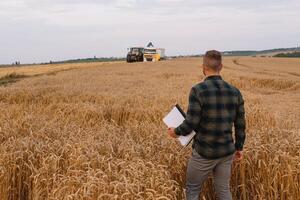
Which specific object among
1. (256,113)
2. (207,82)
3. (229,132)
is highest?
(207,82)

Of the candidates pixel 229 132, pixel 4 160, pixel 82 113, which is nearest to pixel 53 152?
pixel 4 160

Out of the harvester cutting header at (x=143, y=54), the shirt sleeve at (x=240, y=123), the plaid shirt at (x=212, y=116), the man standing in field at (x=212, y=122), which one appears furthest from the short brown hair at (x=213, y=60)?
the harvester cutting header at (x=143, y=54)

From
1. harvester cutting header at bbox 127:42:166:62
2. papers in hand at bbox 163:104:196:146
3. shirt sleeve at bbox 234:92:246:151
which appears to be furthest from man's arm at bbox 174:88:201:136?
harvester cutting header at bbox 127:42:166:62

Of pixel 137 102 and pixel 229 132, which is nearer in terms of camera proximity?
pixel 229 132

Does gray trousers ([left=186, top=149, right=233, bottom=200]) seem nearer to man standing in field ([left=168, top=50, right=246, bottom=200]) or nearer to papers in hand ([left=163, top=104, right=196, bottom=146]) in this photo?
man standing in field ([left=168, top=50, right=246, bottom=200])

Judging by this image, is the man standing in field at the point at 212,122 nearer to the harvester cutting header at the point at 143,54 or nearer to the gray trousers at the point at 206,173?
the gray trousers at the point at 206,173

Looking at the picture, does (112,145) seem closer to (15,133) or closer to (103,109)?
(15,133)

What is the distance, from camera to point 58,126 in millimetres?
8320

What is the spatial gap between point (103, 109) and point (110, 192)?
6588mm

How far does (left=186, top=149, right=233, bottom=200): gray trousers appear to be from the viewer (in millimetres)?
4965

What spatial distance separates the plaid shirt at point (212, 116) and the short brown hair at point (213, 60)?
0.37 feet

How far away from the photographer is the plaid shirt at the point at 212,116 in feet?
15.6

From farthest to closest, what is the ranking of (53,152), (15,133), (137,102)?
(137,102), (15,133), (53,152)

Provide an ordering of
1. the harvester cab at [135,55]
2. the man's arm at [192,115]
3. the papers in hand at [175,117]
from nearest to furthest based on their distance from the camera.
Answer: the man's arm at [192,115], the papers in hand at [175,117], the harvester cab at [135,55]
